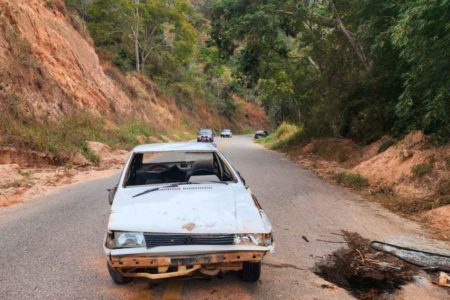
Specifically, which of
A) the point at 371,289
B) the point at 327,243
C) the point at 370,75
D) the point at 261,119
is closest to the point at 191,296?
the point at 371,289

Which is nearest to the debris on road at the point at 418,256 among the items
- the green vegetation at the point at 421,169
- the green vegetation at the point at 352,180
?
the green vegetation at the point at 421,169

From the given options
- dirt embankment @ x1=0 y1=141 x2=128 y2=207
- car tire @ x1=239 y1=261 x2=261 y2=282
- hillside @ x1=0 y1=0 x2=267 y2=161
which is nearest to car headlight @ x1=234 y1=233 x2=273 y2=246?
car tire @ x1=239 y1=261 x2=261 y2=282

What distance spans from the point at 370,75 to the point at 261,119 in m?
87.0

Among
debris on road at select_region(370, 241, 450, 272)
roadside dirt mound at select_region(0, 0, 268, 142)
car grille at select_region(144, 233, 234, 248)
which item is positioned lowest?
debris on road at select_region(370, 241, 450, 272)

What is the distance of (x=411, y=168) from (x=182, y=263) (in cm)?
839

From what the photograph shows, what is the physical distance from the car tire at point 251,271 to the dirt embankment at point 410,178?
392 cm

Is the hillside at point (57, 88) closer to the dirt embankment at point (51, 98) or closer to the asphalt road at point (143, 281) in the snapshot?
the dirt embankment at point (51, 98)

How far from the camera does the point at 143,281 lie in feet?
15.1

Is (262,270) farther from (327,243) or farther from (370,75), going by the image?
(370,75)

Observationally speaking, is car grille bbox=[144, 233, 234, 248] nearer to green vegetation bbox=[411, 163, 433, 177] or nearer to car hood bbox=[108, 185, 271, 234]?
car hood bbox=[108, 185, 271, 234]

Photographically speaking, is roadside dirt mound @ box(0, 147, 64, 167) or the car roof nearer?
the car roof

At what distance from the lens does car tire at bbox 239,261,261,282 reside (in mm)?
4445

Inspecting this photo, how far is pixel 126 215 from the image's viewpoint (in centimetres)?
428

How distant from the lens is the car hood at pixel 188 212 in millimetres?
4031
